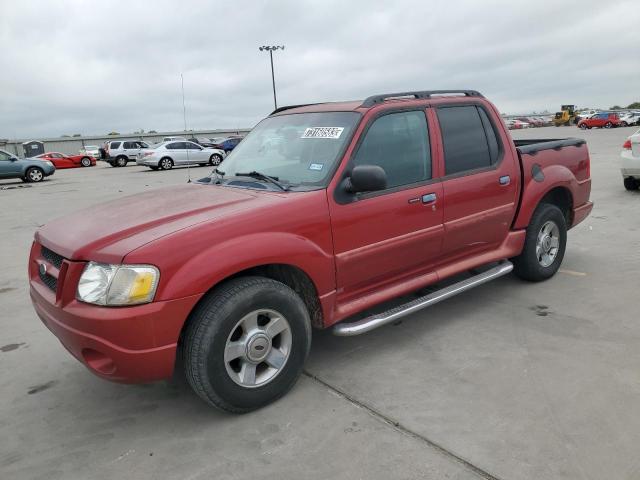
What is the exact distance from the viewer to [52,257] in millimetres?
3139

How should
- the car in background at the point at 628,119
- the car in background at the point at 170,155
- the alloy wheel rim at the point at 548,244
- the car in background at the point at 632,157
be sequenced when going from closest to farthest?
the alloy wheel rim at the point at 548,244 < the car in background at the point at 632,157 < the car in background at the point at 170,155 < the car in background at the point at 628,119

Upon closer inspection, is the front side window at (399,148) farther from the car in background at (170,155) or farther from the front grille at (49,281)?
the car in background at (170,155)

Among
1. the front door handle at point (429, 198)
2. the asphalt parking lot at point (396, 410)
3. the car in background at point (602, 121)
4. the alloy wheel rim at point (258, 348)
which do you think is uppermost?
the car in background at point (602, 121)

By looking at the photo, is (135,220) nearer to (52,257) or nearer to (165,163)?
(52,257)

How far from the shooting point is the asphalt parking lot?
254 cm

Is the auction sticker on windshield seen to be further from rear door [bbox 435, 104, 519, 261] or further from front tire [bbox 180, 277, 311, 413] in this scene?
front tire [bbox 180, 277, 311, 413]

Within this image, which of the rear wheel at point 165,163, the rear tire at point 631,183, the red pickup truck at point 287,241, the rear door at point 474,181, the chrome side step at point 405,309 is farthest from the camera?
the rear wheel at point 165,163

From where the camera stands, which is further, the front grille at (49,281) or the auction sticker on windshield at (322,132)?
the auction sticker on windshield at (322,132)

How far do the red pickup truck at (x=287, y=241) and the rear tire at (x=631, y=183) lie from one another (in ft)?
21.2

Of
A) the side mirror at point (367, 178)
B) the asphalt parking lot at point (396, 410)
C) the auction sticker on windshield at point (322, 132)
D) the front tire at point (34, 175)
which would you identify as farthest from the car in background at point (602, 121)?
the side mirror at point (367, 178)

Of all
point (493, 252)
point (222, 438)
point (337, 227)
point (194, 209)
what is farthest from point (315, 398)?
point (493, 252)

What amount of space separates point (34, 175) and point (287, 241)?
2312 cm

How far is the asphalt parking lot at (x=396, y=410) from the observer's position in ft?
8.34

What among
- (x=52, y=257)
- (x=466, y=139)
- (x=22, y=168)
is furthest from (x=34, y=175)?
(x=466, y=139)
